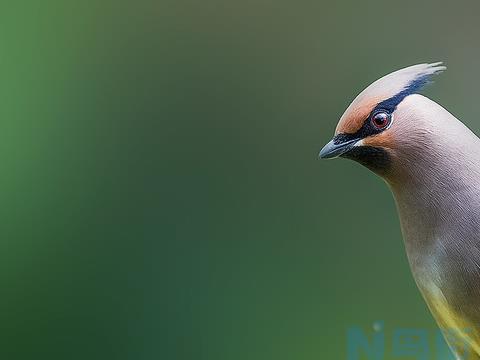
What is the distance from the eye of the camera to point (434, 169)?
3.74 ft

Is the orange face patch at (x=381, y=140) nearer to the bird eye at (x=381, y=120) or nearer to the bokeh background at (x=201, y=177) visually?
the bird eye at (x=381, y=120)

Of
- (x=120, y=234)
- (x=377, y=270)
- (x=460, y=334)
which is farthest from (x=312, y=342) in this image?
(x=460, y=334)

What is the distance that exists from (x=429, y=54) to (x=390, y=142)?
4.44 ft

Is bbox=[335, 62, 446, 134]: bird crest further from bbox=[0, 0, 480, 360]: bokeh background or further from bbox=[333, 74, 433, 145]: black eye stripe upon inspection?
bbox=[0, 0, 480, 360]: bokeh background

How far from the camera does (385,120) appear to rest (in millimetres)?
1138

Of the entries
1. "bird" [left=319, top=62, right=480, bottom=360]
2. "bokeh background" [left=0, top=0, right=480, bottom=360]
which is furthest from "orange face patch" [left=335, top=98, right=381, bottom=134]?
"bokeh background" [left=0, top=0, right=480, bottom=360]

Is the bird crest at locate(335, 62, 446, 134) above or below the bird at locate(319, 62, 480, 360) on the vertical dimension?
above

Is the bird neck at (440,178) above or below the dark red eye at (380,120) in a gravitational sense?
below

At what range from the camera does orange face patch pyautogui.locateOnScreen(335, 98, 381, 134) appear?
44.2 inches

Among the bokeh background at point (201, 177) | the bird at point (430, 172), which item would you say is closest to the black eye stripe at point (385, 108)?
the bird at point (430, 172)

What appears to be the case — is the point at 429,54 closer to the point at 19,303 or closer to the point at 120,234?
the point at 120,234

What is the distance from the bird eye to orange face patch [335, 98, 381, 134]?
15mm

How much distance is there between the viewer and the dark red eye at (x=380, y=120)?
1134mm

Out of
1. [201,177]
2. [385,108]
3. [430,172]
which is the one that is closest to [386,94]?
[385,108]
